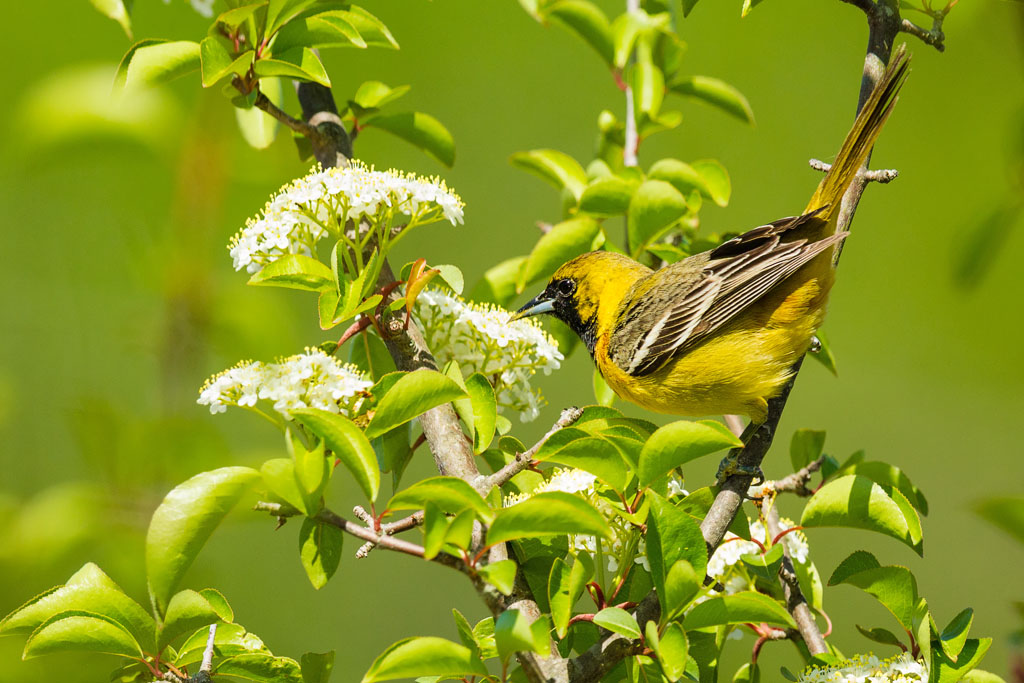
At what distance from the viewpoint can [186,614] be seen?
1243mm

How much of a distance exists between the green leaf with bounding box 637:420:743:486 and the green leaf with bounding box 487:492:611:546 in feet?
0.54

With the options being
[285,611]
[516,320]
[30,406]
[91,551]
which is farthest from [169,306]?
[285,611]

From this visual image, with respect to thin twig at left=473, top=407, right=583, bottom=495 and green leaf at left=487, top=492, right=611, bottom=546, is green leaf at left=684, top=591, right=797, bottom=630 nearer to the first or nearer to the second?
green leaf at left=487, top=492, right=611, bottom=546

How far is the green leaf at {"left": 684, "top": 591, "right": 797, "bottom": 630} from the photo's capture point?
44.3 inches

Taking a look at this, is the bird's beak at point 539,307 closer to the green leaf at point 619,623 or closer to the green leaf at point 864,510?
the green leaf at point 864,510

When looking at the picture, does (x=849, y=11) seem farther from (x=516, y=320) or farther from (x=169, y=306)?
(x=169, y=306)

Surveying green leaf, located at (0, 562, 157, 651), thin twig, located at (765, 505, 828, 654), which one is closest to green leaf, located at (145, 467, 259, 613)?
green leaf, located at (0, 562, 157, 651)

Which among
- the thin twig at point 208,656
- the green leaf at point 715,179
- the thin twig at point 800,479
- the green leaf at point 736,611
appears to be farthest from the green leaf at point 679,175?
the thin twig at point 208,656

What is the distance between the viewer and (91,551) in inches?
64.3

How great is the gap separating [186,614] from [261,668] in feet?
0.52

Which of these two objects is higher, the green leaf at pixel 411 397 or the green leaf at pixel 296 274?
the green leaf at pixel 296 274

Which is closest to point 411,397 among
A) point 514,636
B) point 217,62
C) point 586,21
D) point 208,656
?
point 514,636

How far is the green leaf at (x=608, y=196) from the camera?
1.90 metres

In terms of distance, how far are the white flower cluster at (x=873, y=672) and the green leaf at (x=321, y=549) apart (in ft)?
2.54
